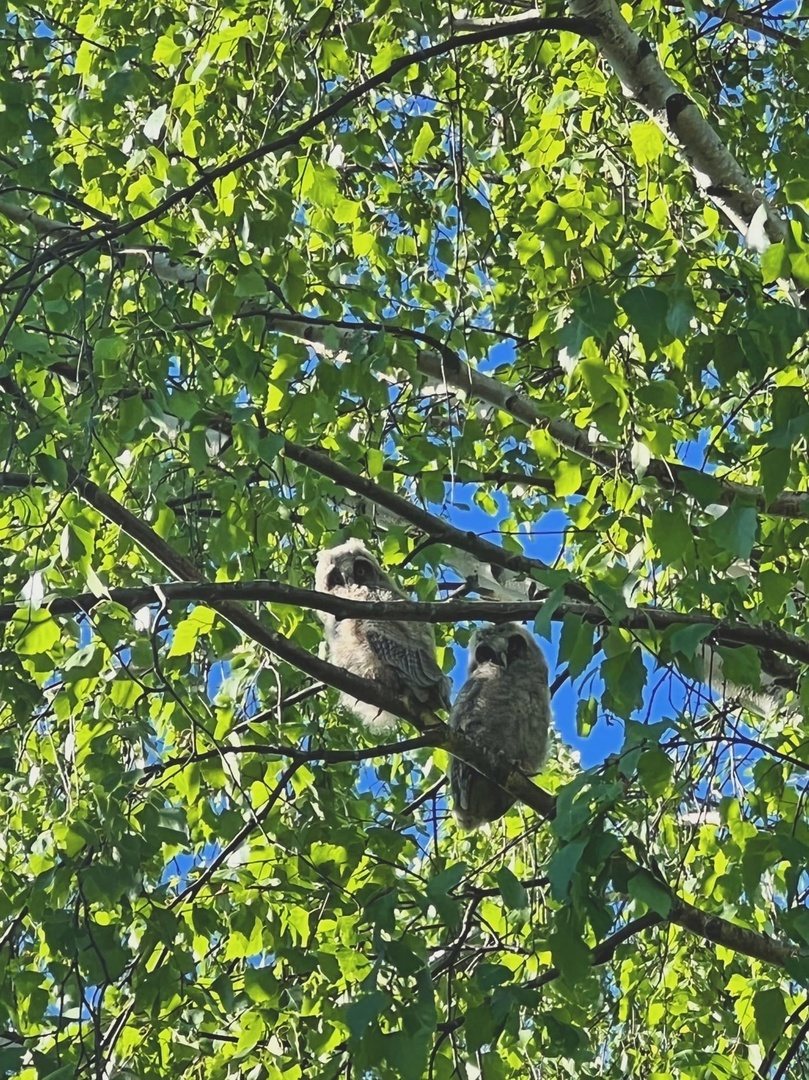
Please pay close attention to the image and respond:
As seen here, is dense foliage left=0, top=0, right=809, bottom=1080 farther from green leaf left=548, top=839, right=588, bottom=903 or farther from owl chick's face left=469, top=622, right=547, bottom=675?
owl chick's face left=469, top=622, right=547, bottom=675

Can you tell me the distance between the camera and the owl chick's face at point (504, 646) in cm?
395

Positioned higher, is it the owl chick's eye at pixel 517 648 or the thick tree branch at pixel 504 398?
the owl chick's eye at pixel 517 648

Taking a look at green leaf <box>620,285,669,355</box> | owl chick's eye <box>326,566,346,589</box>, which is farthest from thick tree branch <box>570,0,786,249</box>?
owl chick's eye <box>326,566,346,589</box>

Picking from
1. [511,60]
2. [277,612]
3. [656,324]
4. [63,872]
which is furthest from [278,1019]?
[511,60]

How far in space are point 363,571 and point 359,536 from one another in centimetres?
94

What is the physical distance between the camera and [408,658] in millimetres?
3613

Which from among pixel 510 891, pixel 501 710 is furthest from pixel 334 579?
pixel 510 891

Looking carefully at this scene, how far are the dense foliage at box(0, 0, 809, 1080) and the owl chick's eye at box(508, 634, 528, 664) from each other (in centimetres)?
36

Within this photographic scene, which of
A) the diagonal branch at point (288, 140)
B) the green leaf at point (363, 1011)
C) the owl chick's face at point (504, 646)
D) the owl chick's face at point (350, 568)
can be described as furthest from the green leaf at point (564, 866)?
the owl chick's face at point (350, 568)

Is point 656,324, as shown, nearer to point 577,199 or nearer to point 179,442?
point 577,199

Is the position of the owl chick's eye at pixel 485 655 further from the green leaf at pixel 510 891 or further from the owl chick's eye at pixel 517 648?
the green leaf at pixel 510 891

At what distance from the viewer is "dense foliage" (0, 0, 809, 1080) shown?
1998 millimetres

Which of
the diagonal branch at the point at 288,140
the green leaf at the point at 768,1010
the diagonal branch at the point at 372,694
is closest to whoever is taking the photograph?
the green leaf at the point at 768,1010

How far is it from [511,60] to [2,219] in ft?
5.26
